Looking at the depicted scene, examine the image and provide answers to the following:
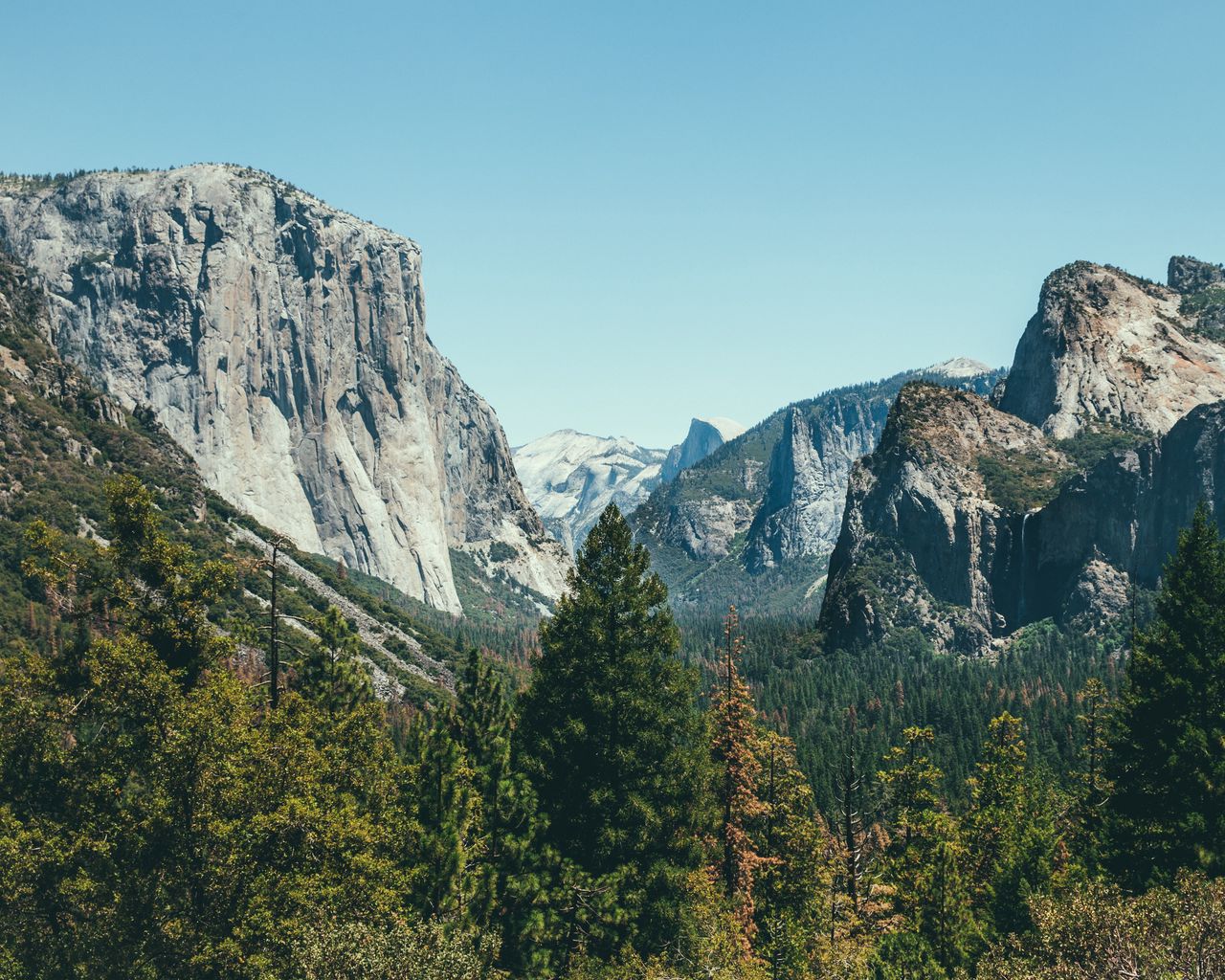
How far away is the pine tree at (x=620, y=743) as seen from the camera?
38594 mm

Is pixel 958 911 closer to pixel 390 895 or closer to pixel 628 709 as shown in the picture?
pixel 628 709

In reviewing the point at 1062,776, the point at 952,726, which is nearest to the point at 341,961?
the point at 1062,776

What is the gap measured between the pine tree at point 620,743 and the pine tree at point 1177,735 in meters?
16.7

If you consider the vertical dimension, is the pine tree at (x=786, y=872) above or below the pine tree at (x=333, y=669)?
below

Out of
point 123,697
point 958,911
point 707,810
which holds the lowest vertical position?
point 958,911

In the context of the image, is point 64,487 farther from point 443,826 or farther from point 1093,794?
point 1093,794

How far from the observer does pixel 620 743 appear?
3962cm

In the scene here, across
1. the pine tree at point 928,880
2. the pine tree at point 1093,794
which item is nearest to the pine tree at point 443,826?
the pine tree at point 928,880

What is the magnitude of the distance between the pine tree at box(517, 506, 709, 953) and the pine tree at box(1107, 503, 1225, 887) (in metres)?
16.7

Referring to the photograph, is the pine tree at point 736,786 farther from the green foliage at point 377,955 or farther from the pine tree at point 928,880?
the green foliage at point 377,955

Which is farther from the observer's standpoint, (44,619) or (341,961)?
(44,619)

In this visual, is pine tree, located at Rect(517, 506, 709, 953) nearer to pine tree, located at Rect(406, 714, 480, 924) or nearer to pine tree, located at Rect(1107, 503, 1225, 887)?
pine tree, located at Rect(406, 714, 480, 924)

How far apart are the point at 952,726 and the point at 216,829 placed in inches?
5842

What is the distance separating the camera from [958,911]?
43.9 meters
